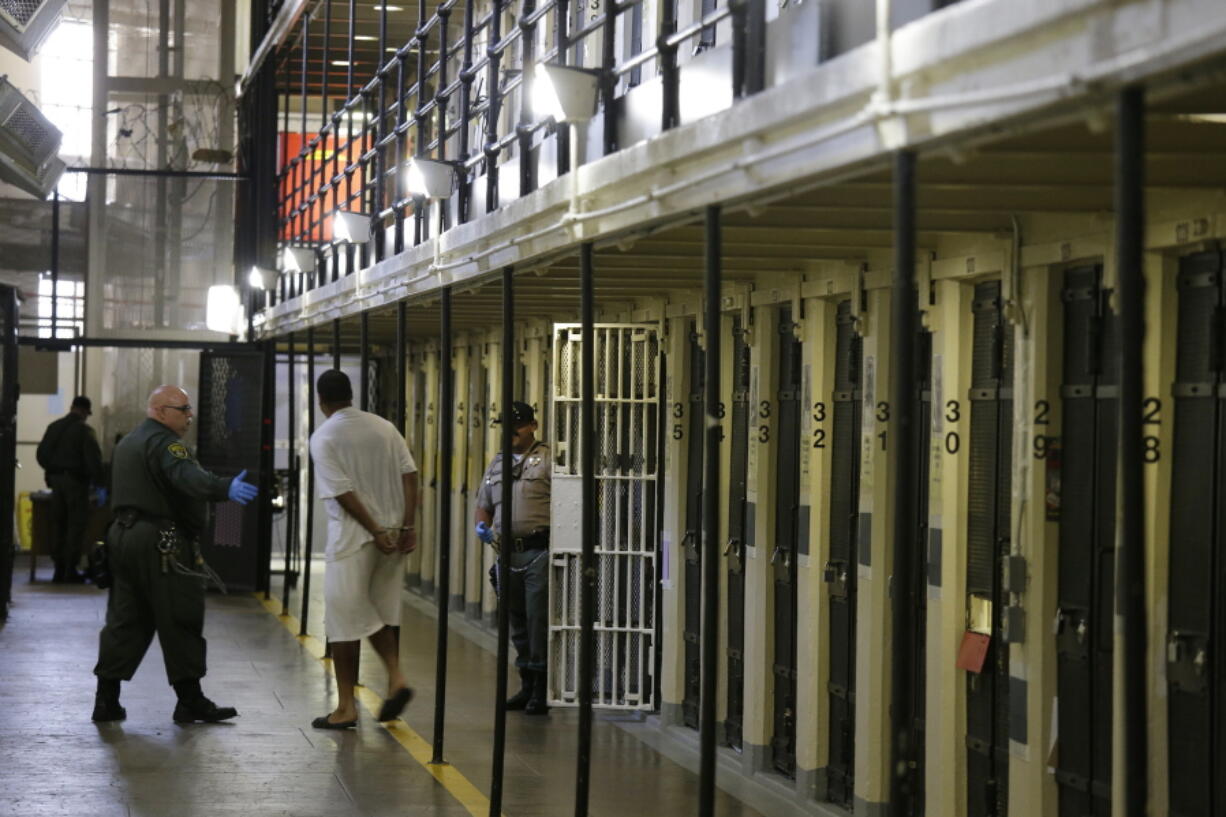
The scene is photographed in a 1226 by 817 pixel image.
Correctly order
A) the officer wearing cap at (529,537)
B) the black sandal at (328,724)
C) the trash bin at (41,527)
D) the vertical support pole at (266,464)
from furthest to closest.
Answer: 1. the trash bin at (41,527)
2. the vertical support pole at (266,464)
3. the officer wearing cap at (529,537)
4. the black sandal at (328,724)

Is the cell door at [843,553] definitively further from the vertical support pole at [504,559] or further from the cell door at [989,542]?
the vertical support pole at [504,559]

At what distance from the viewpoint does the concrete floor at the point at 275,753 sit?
7820 millimetres

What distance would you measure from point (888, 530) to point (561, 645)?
132 inches

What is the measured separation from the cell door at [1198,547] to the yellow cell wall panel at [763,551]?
10.7 feet

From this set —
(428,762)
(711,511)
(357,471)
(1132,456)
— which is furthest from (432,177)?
(1132,456)

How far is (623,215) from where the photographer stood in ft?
20.9

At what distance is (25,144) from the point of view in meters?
12.6

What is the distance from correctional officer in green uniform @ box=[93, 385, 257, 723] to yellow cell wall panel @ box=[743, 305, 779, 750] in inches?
103

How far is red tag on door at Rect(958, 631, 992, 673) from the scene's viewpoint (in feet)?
21.7

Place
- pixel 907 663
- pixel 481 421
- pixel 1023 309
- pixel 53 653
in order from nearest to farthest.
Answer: pixel 907 663, pixel 1023 309, pixel 53 653, pixel 481 421

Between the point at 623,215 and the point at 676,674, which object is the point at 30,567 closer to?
the point at 676,674

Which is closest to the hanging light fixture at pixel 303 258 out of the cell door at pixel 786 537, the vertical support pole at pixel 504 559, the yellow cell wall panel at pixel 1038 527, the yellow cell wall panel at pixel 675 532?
the yellow cell wall panel at pixel 675 532

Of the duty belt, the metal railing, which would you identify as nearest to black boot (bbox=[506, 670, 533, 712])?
the duty belt

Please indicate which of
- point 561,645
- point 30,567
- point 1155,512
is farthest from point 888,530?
point 30,567
